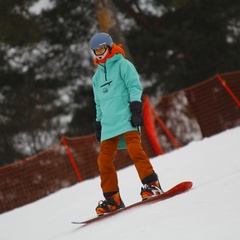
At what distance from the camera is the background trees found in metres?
14.6

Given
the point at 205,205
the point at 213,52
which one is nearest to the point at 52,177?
the point at 213,52

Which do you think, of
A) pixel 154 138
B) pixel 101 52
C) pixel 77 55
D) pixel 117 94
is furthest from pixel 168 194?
pixel 77 55

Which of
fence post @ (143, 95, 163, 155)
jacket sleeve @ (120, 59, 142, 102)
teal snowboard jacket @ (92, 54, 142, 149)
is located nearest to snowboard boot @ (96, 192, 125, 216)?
teal snowboard jacket @ (92, 54, 142, 149)

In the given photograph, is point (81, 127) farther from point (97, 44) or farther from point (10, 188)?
point (97, 44)

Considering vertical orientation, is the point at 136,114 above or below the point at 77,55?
below

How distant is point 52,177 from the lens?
13.9 m

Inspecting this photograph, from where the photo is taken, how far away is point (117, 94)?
12.5ft

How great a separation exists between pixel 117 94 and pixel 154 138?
6194mm

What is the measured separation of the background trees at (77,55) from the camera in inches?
573

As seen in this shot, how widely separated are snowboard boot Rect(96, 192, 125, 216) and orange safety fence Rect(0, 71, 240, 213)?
5942mm

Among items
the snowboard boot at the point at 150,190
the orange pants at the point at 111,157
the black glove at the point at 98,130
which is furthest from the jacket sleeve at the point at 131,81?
the snowboard boot at the point at 150,190

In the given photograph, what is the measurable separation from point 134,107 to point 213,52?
1177 centimetres

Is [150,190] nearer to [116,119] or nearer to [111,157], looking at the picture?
[111,157]

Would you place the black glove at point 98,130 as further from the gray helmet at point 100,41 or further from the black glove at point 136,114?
the gray helmet at point 100,41
